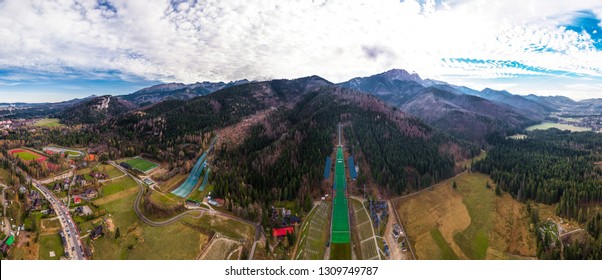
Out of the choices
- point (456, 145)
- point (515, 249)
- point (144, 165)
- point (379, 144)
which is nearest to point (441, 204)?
point (515, 249)

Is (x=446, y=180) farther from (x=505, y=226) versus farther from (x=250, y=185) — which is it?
(x=250, y=185)

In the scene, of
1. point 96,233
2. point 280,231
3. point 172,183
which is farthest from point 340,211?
point 172,183

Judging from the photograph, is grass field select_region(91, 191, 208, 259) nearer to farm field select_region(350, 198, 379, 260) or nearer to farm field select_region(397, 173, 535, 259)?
farm field select_region(350, 198, 379, 260)

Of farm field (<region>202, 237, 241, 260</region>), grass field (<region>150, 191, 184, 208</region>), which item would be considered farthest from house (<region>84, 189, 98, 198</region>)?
farm field (<region>202, 237, 241, 260</region>)

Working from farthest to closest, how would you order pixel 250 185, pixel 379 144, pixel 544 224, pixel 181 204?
pixel 379 144, pixel 250 185, pixel 181 204, pixel 544 224

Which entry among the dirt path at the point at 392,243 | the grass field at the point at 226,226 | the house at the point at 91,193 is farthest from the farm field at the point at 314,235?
the house at the point at 91,193

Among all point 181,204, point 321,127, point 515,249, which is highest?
point 321,127
